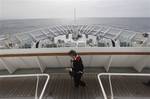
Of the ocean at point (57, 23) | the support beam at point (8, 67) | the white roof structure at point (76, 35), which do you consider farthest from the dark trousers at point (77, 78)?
the ocean at point (57, 23)

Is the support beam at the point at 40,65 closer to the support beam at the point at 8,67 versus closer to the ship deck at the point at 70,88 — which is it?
the ship deck at the point at 70,88

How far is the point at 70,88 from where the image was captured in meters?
3.05

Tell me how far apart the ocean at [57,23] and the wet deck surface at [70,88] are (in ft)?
9.62

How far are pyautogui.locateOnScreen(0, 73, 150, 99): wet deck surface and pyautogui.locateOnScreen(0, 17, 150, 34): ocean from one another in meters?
2.93

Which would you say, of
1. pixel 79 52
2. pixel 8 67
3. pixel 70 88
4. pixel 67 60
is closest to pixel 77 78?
pixel 70 88

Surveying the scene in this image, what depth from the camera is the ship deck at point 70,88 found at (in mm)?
2782

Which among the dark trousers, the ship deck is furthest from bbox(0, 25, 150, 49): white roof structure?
the dark trousers

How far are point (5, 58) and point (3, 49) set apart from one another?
22 centimetres

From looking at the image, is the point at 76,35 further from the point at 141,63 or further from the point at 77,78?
the point at 77,78

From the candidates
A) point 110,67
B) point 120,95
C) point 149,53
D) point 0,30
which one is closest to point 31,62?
point 110,67

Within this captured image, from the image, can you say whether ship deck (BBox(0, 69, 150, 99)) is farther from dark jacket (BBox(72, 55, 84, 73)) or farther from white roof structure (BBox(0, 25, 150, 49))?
white roof structure (BBox(0, 25, 150, 49))

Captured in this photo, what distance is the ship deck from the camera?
278 cm

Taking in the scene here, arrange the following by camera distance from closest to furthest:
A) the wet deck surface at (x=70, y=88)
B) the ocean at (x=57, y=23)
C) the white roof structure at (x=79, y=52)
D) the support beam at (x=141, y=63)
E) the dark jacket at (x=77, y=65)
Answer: the wet deck surface at (x=70, y=88) < the dark jacket at (x=77, y=65) < the white roof structure at (x=79, y=52) < the support beam at (x=141, y=63) < the ocean at (x=57, y=23)

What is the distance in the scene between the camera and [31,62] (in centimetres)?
382
